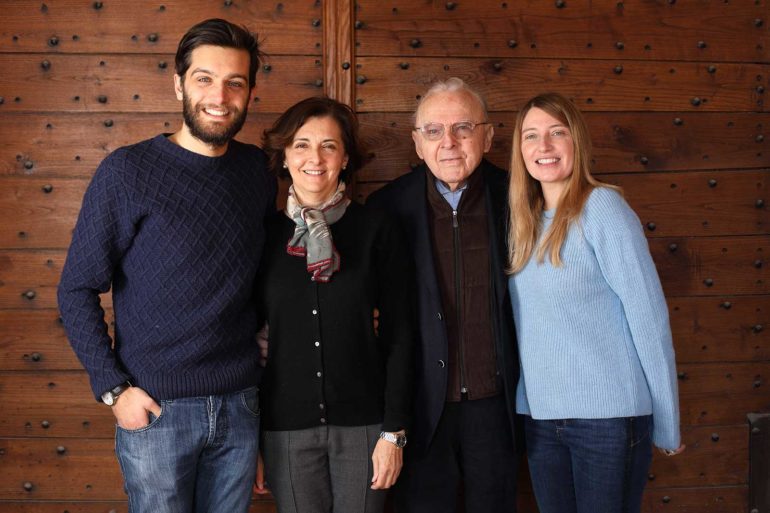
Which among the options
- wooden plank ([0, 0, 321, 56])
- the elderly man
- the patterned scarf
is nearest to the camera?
the patterned scarf

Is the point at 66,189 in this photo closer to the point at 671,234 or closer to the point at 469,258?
the point at 469,258

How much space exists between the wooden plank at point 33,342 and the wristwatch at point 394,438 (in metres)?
1.05

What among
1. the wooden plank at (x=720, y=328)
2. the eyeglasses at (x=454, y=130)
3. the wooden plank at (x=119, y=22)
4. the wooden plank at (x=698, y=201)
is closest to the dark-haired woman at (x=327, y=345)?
the eyeglasses at (x=454, y=130)

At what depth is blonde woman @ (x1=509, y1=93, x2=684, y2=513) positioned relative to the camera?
1.56 metres

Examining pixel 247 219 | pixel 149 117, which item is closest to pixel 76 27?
pixel 149 117

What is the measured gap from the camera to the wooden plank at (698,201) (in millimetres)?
2287

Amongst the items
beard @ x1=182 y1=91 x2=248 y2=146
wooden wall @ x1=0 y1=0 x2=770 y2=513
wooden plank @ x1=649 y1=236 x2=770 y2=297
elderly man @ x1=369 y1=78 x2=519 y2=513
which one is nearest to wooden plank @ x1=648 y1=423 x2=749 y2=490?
wooden wall @ x1=0 y1=0 x2=770 y2=513

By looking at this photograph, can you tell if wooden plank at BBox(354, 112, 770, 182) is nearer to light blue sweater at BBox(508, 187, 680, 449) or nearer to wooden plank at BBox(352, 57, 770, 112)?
wooden plank at BBox(352, 57, 770, 112)

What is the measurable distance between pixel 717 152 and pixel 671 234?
1.07 ft

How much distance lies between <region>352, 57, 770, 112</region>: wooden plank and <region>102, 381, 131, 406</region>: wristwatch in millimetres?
1149

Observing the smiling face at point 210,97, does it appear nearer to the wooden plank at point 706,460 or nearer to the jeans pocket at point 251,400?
the jeans pocket at point 251,400

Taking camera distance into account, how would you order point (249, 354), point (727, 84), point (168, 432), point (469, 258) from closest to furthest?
point (168, 432) < point (249, 354) < point (469, 258) < point (727, 84)

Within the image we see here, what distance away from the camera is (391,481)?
1672 millimetres

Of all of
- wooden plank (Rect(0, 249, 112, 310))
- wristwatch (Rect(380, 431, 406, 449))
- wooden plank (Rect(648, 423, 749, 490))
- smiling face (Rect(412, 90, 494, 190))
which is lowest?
wooden plank (Rect(648, 423, 749, 490))
